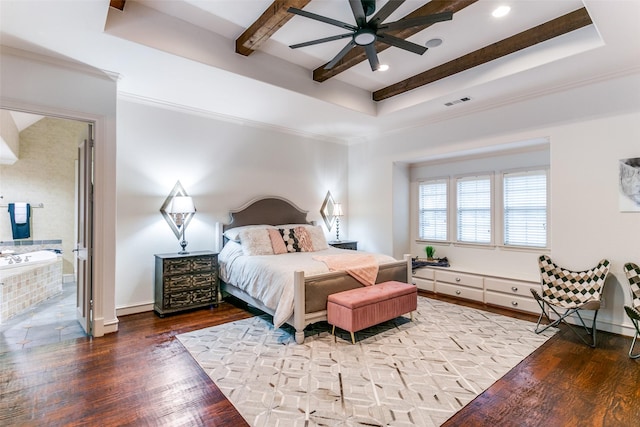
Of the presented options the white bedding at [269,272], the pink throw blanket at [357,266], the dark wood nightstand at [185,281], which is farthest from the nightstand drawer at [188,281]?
the pink throw blanket at [357,266]

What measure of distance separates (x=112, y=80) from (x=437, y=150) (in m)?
4.50

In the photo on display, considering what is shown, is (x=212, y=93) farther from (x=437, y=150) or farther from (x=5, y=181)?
(x=5, y=181)

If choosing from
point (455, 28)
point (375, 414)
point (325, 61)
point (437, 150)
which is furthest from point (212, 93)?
point (375, 414)

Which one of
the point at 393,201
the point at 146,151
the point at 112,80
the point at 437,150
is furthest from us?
the point at 393,201

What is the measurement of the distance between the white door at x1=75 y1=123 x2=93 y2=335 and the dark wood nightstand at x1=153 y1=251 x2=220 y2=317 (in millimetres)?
779

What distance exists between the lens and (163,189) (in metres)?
4.39

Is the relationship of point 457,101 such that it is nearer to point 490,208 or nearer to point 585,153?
point 585,153

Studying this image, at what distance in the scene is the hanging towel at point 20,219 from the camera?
16.8ft

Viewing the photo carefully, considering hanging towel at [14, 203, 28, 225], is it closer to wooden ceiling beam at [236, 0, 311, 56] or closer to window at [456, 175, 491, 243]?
wooden ceiling beam at [236, 0, 311, 56]

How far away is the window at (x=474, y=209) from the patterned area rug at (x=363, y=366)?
1588mm

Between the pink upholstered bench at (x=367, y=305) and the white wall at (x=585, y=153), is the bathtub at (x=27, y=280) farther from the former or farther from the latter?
the white wall at (x=585, y=153)

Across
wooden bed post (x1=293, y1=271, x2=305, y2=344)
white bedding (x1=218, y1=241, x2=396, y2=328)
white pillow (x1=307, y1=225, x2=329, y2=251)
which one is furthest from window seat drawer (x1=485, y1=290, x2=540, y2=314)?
wooden bed post (x1=293, y1=271, x2=305, y2=344)

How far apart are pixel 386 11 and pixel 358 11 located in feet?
0.76

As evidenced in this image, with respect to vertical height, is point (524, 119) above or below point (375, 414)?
above
